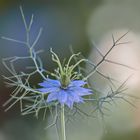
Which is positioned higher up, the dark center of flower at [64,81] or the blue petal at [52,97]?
the dark center of flower at [64,81]

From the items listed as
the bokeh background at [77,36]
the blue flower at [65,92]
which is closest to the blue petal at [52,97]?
the blue flower at [65,92]

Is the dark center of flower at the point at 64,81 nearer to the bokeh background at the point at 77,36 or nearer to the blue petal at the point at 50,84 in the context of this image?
the blue petal at the point at 50,84

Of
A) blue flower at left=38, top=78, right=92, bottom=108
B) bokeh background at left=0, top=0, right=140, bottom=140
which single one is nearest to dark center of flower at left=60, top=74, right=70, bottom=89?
blue flower at left=38, top=78, right=92, bottom=108

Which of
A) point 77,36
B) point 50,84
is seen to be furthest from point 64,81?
point 77,36

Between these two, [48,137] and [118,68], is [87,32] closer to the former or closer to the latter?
[118,68]

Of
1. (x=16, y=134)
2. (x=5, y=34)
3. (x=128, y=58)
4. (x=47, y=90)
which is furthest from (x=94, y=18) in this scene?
(x=47, y=90)

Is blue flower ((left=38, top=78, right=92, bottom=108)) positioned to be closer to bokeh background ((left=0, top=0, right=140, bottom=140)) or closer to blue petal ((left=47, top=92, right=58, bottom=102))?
blue petal ((left=47, top=92, right=58, bottom=102))

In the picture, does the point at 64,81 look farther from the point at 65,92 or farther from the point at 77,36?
the point at 77,36
